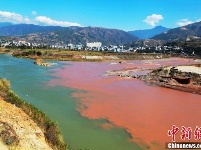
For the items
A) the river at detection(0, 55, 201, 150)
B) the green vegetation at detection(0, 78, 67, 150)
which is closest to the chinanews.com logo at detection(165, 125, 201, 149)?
the river at detection(0, 55, 201, 150)

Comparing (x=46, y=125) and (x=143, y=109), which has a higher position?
(x=46, y=125)

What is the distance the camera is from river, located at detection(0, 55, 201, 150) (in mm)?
27062

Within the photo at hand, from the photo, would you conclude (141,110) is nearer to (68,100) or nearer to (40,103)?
(68,100)

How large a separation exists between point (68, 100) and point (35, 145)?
22792mm

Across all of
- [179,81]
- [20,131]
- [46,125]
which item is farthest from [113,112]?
[179,81]

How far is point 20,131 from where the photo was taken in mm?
21797

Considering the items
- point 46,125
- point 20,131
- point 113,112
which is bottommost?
point 113,112

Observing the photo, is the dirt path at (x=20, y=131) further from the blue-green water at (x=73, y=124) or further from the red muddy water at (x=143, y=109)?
the red muddy water at (x=143, y=109)

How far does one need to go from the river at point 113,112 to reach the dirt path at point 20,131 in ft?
12.0

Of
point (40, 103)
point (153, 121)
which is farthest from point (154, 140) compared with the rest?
point (40, 103)

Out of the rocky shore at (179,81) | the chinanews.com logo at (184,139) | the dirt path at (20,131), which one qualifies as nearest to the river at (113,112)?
the chinanews.com logo at (184,139)

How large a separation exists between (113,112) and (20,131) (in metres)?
17.0

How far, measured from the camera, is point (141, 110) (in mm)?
39094

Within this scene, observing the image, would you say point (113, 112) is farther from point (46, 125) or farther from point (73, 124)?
point (46, 125)
